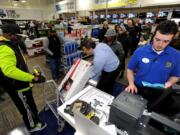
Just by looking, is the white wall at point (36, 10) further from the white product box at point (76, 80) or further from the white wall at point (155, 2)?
the white product box at point (76, 80)

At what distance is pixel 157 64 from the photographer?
1375mm

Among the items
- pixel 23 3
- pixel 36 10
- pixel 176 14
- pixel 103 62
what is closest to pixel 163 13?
pixel 176 14

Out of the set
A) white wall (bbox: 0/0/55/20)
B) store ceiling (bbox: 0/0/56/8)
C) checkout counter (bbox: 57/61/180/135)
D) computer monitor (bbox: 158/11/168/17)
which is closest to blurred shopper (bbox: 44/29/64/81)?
checkout counter (bbox: 57/61/180/135)

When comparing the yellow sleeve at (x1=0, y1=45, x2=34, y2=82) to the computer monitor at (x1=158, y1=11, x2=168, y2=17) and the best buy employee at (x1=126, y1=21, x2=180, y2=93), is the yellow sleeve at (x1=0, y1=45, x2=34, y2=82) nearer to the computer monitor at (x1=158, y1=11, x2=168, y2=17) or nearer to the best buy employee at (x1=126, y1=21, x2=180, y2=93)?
the best buy employee at (x1=126, y1=21, x2=180, y2=93)

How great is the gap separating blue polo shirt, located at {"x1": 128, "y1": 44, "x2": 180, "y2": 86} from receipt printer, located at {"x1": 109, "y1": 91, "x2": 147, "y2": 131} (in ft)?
1.73

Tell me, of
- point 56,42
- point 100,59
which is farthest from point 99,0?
point 100,59

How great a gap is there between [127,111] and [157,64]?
29.4 inches

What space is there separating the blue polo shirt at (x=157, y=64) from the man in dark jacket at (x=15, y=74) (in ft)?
4.16

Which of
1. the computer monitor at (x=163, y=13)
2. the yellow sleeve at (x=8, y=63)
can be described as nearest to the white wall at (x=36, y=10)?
the computer monitor at (x=163, y=13)

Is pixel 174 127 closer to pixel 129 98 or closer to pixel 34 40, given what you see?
pixel 129 98

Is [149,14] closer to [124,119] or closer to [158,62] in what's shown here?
[158,62]

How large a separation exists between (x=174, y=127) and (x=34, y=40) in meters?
6.44

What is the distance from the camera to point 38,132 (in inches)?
85.7

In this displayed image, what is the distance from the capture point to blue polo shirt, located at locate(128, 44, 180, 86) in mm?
1355
